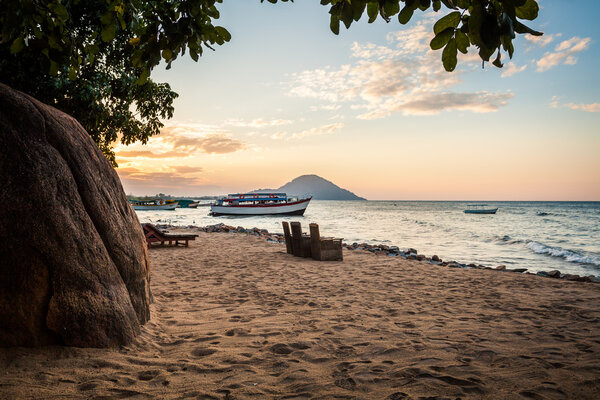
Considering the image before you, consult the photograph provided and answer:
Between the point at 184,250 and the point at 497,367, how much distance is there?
10134 mm

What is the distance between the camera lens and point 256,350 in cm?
355

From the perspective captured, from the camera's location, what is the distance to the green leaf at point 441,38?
5.69 ft

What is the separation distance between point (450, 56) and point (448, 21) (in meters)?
0.17

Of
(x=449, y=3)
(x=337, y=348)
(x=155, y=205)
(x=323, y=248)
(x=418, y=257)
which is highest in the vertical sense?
(x=449, y=3)

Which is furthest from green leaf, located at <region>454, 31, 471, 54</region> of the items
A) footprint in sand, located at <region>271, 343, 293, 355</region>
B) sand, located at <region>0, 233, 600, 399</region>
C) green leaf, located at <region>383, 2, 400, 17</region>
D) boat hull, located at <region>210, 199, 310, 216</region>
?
boat hull, located at <region>210, 199, 310, 216</region>

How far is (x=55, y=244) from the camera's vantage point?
3.06 m

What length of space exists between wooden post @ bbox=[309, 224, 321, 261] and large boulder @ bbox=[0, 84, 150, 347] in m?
6.21

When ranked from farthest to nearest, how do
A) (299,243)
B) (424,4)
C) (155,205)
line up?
1. (155,205)
2. (299,243)
3. (424,4)

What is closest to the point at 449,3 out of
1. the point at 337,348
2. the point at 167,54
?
the point at 167,54

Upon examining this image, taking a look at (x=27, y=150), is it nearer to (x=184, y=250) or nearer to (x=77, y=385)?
(x=77, y=385)

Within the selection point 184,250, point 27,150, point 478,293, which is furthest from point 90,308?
point 184,250

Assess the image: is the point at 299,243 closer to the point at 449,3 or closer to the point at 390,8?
the point at 390,8

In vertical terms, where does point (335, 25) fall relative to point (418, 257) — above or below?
above

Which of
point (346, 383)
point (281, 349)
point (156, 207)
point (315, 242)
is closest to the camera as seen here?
point (346, 383)
